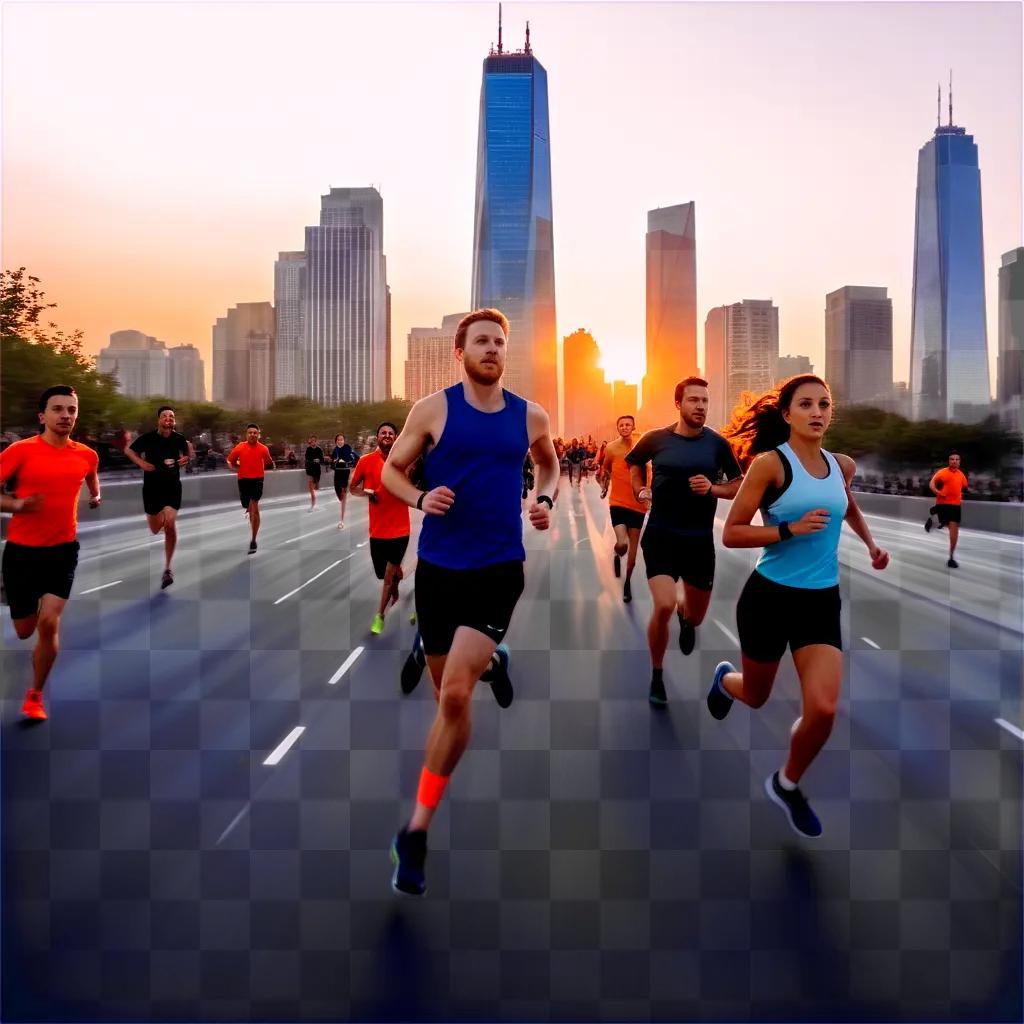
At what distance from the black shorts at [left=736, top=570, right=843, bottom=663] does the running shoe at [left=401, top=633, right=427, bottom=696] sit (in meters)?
2.64

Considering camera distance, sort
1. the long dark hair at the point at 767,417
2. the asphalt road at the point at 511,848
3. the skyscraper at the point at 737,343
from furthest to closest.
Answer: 1. the skyscraper at the point at 737,343
2. the long dark hair at the point at 767,417
3. the asphalt road at the point at 511,848

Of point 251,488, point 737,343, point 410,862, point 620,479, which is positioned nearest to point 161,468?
point 251,488

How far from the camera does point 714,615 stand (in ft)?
32.2

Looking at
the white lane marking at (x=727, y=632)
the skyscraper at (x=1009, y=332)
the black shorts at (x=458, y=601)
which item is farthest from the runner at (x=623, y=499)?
the skyscraper at (x=1009, y=332)

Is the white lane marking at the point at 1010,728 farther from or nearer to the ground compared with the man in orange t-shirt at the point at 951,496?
nearer to the ground

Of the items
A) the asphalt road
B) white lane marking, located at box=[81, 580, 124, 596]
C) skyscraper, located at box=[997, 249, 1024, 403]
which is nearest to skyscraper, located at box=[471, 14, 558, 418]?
skyscraper, located at box=[997, 249, 1024, 403]

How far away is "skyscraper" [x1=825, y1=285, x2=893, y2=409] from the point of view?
154125mm

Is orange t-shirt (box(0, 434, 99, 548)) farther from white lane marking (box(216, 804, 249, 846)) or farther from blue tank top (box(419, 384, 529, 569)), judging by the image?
blue tank top (box(419, 384, 529, 569))

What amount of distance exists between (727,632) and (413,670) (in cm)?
380

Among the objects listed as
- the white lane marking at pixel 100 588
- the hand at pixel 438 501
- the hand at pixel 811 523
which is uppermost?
the hand at pixel 438 501

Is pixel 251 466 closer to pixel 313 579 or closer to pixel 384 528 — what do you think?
pixel 313 579

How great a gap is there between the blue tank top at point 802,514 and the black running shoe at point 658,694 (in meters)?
2.14

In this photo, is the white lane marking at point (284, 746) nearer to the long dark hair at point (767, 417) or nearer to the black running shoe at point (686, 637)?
the long dark hair at point (767, 417)

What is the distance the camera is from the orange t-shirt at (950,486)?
15.3 metres
